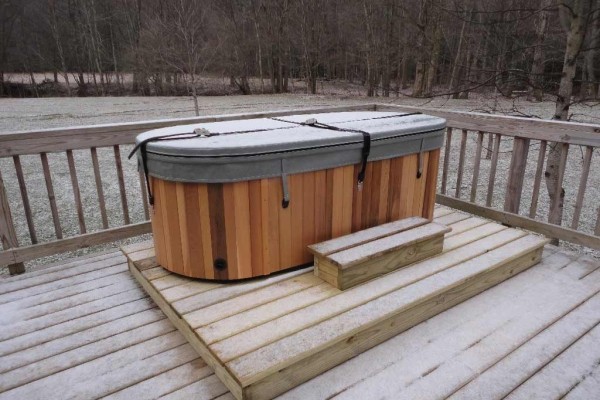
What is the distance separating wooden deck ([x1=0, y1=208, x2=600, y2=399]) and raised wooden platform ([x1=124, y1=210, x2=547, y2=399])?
81 millimetres

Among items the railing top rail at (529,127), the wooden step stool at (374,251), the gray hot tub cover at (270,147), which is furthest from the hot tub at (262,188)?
the railing top rail at (529,127)

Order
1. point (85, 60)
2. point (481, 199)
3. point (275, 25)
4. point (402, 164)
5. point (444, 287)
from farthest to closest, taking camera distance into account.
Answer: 1. point (85, 60)
2. point (275, 25)
3. point (481, 199)
4. point (402, 164)
5. point (444, 287)

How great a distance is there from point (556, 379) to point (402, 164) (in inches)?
55.6

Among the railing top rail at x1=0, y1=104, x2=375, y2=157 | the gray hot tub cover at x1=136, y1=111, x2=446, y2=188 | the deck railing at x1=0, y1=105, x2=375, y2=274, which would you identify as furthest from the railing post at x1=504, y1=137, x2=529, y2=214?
the railing top rail at x1=0, y1=104, x2=375, y2=157

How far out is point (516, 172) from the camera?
3.44 m

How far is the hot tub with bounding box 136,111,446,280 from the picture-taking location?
7.25 feet

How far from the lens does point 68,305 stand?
8.48 feet

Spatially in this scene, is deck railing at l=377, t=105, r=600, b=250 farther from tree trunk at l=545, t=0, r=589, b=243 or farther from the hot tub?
the hot tub

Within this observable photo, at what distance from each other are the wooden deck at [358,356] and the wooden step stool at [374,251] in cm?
37

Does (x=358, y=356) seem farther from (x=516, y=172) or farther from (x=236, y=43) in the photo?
(x=236, y=43)

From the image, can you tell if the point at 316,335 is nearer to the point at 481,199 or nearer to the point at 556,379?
the point at 556,379

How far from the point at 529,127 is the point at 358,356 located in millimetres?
2241

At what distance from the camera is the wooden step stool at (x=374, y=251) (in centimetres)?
235

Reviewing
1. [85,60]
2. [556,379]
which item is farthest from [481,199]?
[85,60]
